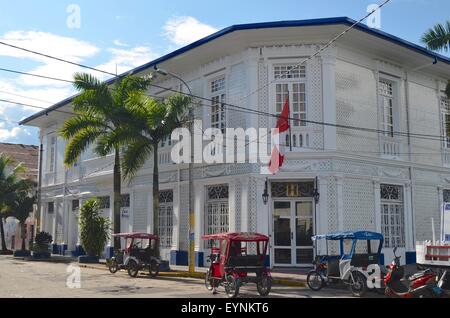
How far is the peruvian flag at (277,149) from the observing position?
19047mm

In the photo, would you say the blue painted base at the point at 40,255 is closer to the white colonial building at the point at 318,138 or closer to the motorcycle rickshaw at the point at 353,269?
the white colonial building at the point at 318,138

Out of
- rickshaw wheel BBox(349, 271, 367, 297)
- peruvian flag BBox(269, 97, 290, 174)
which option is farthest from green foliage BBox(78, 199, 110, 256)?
rickshaw wheel BBox(349, 271, 367, 297)

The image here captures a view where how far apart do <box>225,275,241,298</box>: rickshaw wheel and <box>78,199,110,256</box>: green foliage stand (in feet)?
41.1

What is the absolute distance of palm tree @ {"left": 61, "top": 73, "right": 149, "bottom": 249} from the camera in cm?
2106

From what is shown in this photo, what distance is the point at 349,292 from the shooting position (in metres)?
14.6

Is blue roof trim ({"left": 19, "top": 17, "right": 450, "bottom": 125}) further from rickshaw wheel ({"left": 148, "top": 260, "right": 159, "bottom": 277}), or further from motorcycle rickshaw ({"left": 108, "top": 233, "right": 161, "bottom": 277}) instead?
rickshaw wheel ({"left": 148, "top": 260, "right": 159, "bottom": 277})

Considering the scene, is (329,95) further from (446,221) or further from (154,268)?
(154,268)

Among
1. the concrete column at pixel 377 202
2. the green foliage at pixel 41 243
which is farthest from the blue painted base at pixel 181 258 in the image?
the green foliage at pixel 41 243

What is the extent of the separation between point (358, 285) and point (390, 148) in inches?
364

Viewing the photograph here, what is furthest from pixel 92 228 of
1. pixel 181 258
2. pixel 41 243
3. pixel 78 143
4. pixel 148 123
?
pixel 148 123

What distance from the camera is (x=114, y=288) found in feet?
50.0

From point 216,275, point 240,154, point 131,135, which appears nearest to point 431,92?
point 240,154

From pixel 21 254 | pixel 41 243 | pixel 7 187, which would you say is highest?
pixel 7 187

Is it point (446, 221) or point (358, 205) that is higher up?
point (358, 205)
